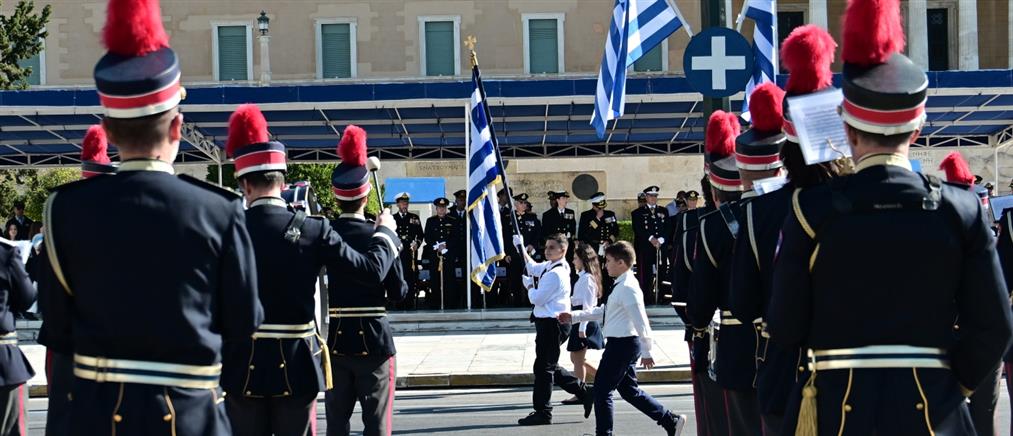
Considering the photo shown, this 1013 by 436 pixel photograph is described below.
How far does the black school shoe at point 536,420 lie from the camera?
34.1ft

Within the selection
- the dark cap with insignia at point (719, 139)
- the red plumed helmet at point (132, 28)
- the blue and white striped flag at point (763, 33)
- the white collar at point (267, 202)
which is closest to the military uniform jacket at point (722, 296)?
the dark cap with insignia at point (719, 139)

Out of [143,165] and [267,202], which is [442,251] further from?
[143,165]

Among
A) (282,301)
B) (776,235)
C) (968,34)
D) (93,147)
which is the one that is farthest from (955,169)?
(968,34)

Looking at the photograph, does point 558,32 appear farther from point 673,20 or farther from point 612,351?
point 612,351

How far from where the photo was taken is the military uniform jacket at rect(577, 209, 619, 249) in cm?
2075

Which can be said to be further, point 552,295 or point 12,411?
point 552,295

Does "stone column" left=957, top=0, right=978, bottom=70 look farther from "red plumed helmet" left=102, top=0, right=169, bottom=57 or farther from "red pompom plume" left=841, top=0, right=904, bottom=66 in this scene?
"red plumed helmet" left=102, top=0, right=169, bottom=57

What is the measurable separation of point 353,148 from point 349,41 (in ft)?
135

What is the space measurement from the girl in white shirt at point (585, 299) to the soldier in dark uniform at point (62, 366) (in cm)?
427

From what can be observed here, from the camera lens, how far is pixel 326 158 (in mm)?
25109

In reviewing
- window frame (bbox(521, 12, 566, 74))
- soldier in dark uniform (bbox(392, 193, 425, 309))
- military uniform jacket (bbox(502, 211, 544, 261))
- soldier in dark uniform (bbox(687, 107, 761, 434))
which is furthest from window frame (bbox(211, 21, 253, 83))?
soldier in dark uniform (bbox(687, 107, 761, 434))

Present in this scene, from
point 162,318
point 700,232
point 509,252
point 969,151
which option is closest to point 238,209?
point 162,318

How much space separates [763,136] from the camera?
5762 millimetres

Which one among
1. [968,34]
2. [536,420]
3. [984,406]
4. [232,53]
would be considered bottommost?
[536,420]
